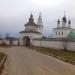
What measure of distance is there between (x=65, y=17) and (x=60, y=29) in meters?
4.51

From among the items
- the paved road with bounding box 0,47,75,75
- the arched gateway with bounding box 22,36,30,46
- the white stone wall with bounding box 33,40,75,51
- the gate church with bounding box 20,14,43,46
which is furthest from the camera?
the arched gateway with bounding box 22,36,30,46

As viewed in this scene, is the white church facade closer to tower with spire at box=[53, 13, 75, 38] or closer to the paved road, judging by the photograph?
tower with spire at box=[53, 13, 75, 38]

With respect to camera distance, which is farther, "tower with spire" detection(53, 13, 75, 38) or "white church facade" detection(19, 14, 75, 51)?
"tower with spire" detection(53, 13, 75, 38)

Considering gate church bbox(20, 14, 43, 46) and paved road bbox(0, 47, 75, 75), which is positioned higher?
gate church bbox(20, 14, 43, 46)

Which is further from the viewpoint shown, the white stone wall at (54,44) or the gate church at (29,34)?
the gate church at (29,34)

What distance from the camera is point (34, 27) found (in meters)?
67.3

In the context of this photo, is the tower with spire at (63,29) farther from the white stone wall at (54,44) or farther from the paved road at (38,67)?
the paved road at (38,67)

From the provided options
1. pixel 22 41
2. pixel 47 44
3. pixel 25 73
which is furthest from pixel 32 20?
pixel 25 73

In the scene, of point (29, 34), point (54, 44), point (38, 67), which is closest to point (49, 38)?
point (54, 44)

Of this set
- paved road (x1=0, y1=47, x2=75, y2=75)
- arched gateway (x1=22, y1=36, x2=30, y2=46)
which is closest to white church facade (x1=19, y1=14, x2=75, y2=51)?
arched gateway (x1=22, y1=36, x2=30, y2=46)

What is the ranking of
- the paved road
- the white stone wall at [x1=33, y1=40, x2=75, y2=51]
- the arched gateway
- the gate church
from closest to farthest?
the paved road
the white stone wall at [x1=33, y1=40, x2=75, y2=51]
the gate church
the arched gateway

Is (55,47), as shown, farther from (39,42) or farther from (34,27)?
(34,27)

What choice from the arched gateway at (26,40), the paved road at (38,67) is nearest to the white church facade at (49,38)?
the arched gateway at (26,40)

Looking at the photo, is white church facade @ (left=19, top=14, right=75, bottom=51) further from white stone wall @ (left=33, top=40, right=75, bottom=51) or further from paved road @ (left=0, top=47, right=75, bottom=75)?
paved road @ (left=0, top=47, right=75, bottom=75)
